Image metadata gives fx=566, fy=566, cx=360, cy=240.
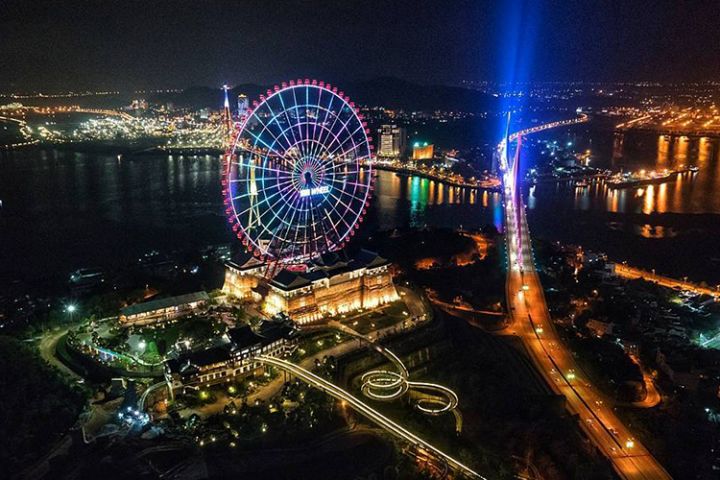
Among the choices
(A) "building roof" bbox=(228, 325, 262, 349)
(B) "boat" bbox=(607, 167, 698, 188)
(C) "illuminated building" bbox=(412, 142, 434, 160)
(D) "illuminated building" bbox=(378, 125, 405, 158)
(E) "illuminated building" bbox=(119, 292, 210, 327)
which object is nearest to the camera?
(A) "building roof" bbox=(228, 325, 262, 349)

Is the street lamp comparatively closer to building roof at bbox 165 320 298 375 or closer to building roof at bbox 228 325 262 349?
building roof at bbox 165 320 298 375

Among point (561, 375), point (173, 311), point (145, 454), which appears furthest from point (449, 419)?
point (173, 311)

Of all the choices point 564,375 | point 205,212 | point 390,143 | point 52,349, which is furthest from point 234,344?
point 390,143

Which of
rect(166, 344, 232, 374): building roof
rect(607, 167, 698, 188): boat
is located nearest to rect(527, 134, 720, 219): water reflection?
rect(607, 167, 698, 188): boat

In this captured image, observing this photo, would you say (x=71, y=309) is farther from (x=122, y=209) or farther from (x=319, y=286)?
(x=122, y=209)

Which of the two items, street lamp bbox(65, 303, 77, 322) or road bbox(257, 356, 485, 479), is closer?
road bbox(257, 356, 485, 479)

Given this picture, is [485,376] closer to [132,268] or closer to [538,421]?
[538,421]

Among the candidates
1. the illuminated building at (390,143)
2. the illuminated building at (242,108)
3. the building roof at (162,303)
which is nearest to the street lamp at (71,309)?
the building roof at (162,303)
